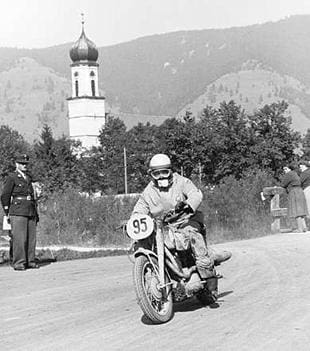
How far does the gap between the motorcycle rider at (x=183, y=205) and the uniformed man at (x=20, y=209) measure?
5.43 metres

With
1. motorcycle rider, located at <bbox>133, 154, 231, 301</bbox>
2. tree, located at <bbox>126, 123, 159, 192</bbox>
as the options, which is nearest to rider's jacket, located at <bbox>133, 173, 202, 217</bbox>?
motorcycle rider, located at <bbox>133, 154, 231, 301</bbox>

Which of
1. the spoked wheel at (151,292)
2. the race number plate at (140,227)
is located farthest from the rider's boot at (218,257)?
the race number plate at (140,227)

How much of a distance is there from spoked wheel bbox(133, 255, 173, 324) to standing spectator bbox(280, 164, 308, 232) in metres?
12.0

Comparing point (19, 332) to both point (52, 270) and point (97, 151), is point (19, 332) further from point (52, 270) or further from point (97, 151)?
point (97, 151)

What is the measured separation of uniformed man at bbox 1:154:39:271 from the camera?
14.1 m

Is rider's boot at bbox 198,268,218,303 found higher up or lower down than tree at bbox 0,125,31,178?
lower down

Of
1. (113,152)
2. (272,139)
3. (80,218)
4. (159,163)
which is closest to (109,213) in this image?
(80,218)

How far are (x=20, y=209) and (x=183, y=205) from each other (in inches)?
232

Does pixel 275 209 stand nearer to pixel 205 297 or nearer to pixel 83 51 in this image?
pixel 205 297

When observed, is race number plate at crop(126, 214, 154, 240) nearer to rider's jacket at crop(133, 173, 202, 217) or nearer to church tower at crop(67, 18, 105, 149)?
rider's jacket at crop(133, 173, 202, 217)

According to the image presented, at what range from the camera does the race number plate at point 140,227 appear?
27.6 feet

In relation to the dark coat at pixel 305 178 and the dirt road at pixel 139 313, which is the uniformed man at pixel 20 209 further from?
the dark coat at pixel 305 178

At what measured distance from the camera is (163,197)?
29.8 feet

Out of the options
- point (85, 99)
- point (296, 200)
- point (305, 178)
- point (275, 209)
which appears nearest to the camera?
point (296, 200)
